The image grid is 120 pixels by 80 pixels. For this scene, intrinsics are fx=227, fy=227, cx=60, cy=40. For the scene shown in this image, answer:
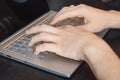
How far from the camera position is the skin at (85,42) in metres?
0.60

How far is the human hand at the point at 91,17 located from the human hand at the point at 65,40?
94 mm

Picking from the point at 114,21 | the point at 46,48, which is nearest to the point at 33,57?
the point at 46,48

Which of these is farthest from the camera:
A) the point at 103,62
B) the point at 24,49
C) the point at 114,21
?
the point at 114,21

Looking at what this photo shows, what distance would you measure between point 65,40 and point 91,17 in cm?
18

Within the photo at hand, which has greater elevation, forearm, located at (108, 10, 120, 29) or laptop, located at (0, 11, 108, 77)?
laptop, located at (0, 11, 108, 77)

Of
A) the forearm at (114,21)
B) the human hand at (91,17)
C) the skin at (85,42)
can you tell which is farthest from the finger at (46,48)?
the forearm at (114,21)

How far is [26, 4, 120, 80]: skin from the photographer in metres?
0.60

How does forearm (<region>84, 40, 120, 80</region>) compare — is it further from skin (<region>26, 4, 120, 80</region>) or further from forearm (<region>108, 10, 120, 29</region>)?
forearm (<region>108, 10, 120, 29</region>)

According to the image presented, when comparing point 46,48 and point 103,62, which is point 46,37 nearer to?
point 46,48

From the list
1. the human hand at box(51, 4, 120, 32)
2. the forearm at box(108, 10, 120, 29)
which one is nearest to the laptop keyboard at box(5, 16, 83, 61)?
the human hand at box(51, 4, 120, 32)

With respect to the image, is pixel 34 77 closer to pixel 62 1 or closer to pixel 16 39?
pixel 16 39

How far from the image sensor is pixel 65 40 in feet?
2.25

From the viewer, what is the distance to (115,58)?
2.00 feet

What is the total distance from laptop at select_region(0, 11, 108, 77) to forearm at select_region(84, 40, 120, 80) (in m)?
0.06
